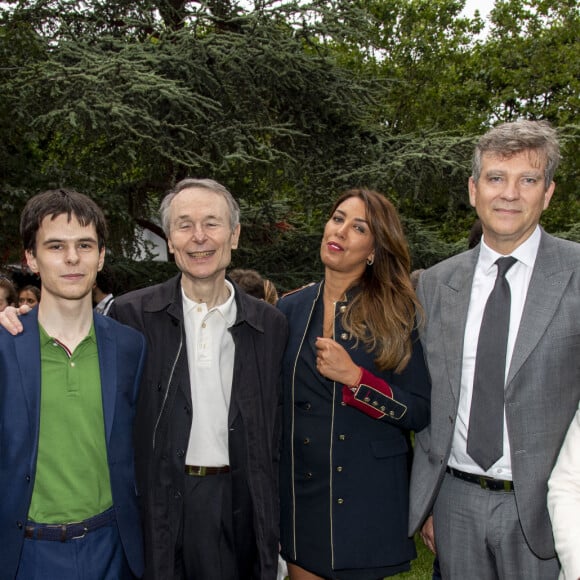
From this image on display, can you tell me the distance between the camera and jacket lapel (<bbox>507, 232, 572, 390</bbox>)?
8.70 feet

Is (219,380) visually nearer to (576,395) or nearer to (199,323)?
(199,323)

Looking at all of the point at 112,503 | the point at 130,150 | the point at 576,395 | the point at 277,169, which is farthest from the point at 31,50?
the point at 576,395

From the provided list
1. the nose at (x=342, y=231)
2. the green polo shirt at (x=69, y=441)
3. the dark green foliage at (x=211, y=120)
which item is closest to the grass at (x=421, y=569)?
the nose at (x=342, y=231)

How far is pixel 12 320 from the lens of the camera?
262 cm

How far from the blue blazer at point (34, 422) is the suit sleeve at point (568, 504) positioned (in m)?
1.57

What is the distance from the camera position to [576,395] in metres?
2.64

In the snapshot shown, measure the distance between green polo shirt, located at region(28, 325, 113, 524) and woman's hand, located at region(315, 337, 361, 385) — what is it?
0.91m

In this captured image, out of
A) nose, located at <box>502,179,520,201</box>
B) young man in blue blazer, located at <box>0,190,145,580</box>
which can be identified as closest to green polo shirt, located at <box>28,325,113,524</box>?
young man in blue blazer, located at <box>0,190,145,580</box>

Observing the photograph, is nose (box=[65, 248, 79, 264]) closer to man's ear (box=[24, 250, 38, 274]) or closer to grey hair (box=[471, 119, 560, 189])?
man's ear (box=[24, 250, 38, 274])

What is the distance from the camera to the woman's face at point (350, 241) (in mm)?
3215

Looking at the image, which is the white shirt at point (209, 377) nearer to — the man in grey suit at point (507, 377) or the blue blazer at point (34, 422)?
the blue blazer at point (34, 422)

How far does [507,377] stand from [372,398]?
0.56m

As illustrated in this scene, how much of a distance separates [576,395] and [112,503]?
1.86m

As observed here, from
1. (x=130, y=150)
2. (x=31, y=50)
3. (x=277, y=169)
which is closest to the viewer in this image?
(x=130, y=150)
